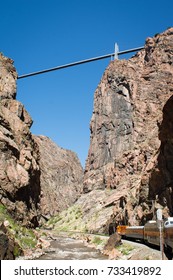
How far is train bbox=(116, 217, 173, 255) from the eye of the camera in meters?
18.9

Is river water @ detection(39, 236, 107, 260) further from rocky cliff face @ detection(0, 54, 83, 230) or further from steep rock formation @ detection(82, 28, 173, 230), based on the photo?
steep rock formation @ detection(82, 28, 173, 230)

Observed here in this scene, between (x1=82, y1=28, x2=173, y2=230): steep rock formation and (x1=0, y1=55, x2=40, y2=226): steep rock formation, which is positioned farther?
(x1=82, y1=28, x2=173, y2=230): steep rock formation

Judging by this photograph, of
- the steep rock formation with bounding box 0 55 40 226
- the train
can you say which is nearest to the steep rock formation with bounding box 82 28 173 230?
the train

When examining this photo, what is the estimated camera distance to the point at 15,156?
36.8 meters

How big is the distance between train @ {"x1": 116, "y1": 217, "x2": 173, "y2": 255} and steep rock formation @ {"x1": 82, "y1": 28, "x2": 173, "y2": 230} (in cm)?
3436

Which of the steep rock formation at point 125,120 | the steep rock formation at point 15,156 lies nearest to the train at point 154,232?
the steep rock formation at point 15,156

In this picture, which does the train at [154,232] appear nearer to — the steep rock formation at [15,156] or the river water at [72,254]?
the river water at [72,254]

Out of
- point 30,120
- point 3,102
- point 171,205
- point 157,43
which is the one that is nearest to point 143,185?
point 171,205

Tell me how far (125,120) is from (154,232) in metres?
85.1

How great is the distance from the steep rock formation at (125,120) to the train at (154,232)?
113 ft

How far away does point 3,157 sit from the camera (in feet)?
113

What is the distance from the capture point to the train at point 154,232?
742 inches

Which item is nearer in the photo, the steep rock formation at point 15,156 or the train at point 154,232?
the train at point 154,232
